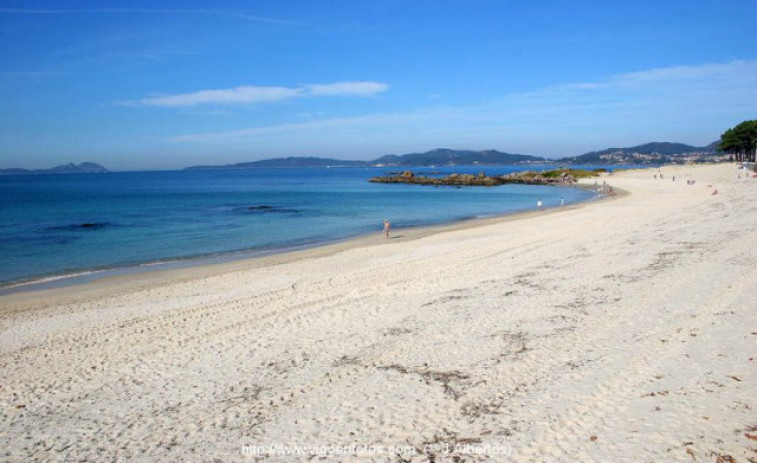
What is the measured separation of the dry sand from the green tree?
90.1m

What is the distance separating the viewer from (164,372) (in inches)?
311

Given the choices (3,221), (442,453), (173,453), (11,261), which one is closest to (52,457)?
(173,453)

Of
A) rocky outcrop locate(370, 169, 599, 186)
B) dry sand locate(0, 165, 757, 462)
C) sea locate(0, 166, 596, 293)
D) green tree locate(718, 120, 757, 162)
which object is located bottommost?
dry sand locate(0, 165, 757, 462)

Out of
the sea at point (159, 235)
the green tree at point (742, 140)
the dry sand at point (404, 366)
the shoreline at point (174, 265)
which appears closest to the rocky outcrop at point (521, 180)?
the green tree at point (742, 140)

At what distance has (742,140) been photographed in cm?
8862

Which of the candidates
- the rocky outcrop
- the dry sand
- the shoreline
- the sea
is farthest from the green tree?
the dry sand

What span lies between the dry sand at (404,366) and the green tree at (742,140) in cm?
9010

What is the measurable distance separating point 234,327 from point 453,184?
81445 millimetres

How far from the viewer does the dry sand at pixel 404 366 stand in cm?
558

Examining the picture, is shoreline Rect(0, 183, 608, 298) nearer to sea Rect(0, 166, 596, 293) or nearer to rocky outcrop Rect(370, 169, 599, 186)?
sea Rect(0, 166, 596, 293)

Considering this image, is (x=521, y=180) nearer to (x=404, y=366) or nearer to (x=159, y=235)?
(x=159, y=235)

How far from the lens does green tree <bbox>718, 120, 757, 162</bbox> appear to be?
279ft

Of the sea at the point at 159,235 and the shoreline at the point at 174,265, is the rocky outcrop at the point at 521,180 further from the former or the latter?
the shoreline at the point at 174,265

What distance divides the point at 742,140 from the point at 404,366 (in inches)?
4128
